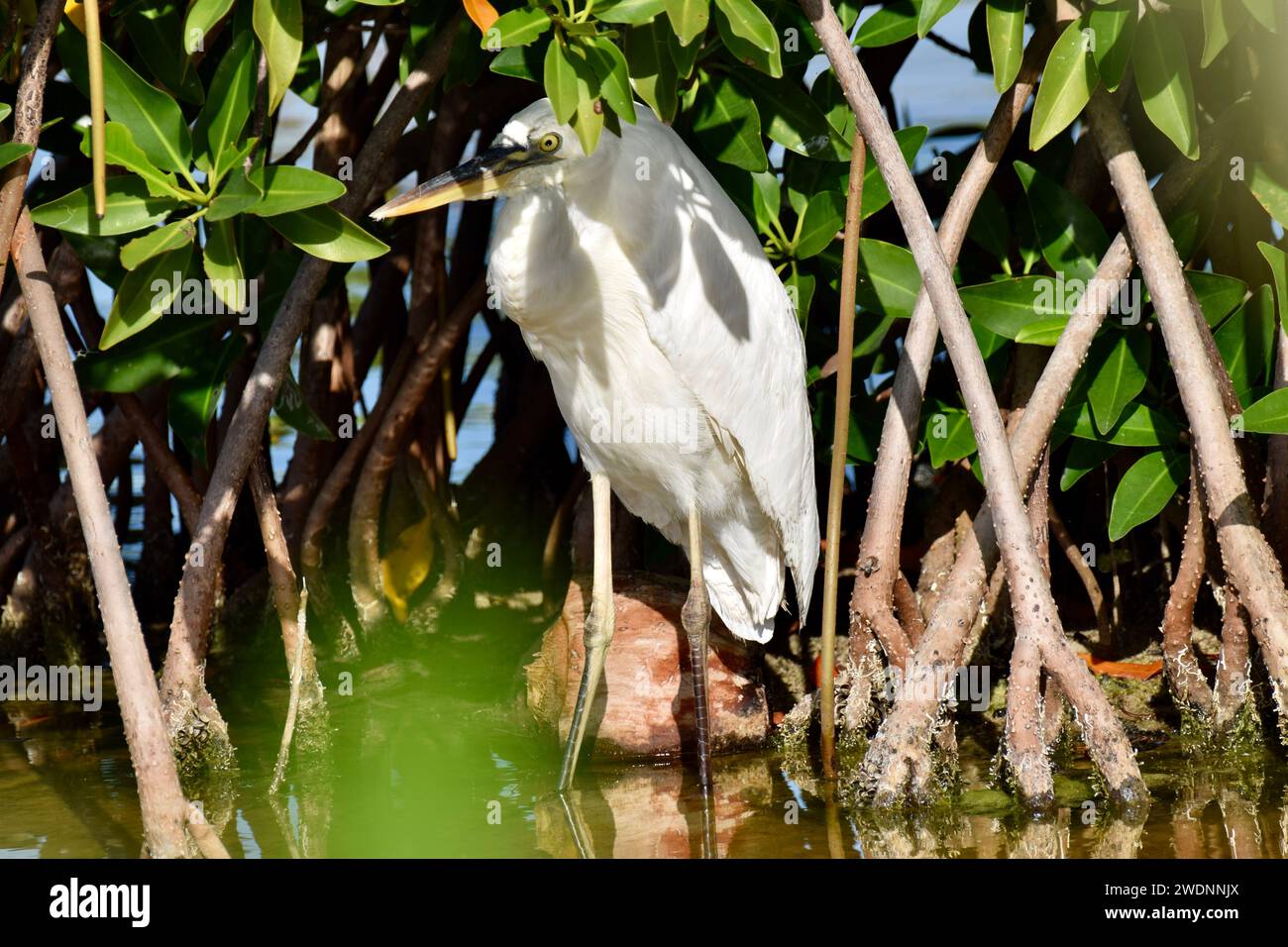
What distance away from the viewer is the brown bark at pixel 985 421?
9.41 ft

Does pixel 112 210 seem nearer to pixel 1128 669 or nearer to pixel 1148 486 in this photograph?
pixel 1148 486

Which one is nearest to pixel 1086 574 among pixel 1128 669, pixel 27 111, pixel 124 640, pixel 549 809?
pixel 1128 669

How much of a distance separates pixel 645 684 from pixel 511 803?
59 cm

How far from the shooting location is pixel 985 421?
9.41 ft

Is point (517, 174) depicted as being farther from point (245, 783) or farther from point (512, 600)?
point (512, 600)

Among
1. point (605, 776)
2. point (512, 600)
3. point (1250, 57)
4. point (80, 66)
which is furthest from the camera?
point (512, 600)

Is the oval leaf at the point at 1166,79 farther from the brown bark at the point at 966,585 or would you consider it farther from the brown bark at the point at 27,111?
the brown bark at the point at 27,111

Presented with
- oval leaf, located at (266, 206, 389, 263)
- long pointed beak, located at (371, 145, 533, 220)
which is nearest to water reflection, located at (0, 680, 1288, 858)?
oval leaf, located at (266, 206, 389, 263)

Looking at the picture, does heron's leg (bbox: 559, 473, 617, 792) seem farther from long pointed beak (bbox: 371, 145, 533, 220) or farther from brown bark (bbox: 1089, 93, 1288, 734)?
brown bark (bbox: 1089, 93, 1288, 734)

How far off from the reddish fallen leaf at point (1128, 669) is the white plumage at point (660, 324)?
0.98 m

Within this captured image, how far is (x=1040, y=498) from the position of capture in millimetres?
3609

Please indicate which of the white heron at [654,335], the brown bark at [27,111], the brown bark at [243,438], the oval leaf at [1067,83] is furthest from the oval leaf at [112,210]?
the oval leaf at [1067,83]
